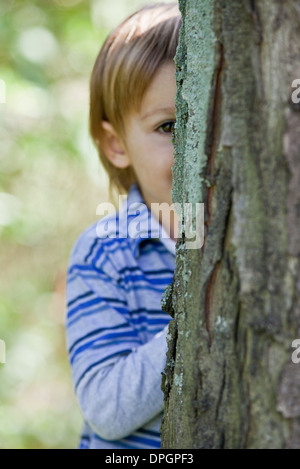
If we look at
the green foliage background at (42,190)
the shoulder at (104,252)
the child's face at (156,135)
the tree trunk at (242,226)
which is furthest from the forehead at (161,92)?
the green foliage background at (42,190)

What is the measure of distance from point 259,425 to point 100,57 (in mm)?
1079

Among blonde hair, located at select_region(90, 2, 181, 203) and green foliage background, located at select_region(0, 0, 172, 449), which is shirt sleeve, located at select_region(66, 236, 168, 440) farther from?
green foliage background, located at select_region(0, 0, 172, 449)

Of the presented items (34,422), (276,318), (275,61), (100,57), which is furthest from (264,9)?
(34,422)

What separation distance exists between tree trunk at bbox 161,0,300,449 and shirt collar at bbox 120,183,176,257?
574mm

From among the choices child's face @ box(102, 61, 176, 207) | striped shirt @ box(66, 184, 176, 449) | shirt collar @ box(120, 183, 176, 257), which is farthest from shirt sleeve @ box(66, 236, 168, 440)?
child's face @ box(102, 61, 176, 207)

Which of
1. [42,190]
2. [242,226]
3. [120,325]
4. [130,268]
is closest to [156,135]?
[130,268]

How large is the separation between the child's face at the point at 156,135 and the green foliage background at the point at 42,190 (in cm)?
108

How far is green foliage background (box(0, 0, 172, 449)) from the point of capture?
8.09ft

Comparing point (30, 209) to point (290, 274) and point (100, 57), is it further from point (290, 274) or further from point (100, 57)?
point (290, 274)

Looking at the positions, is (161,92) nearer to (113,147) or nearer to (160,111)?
(160,111)

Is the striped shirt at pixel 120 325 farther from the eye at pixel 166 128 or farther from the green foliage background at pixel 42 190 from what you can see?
the green foliage background at pixel 42 190

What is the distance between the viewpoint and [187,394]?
24.8 inches

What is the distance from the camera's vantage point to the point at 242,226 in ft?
1.76

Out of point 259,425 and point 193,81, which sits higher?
point 193,81
